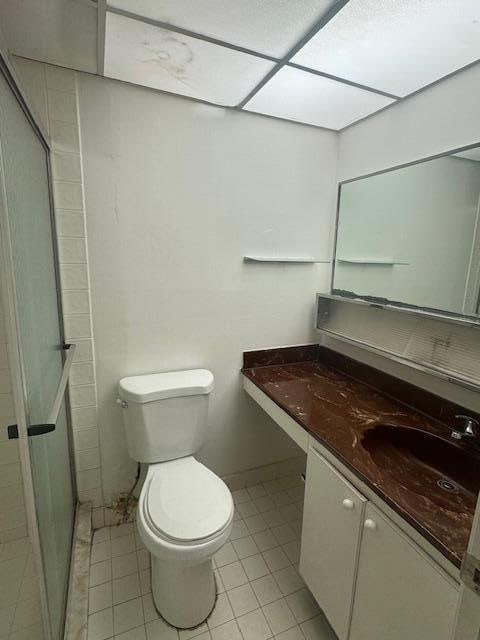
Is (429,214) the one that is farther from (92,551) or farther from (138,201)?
(92,551)

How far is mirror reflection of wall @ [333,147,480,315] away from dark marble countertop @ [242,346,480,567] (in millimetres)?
487

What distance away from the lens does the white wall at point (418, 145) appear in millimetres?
1222

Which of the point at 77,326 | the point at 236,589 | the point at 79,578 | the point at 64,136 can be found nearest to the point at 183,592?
the point at 236,589

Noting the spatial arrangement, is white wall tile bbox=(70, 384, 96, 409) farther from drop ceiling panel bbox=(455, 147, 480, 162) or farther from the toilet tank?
drop ceiling panel bbox=(455, 147, 480, 162)

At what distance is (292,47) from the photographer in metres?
1.12

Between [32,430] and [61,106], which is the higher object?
[61,106]

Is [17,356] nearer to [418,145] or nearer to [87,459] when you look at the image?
[87,459]

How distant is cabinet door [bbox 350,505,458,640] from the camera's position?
79cm

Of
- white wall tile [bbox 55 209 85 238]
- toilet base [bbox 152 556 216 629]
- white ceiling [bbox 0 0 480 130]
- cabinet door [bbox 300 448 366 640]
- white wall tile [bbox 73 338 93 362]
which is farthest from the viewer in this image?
white wall tile [bbox 73 338 93 362]

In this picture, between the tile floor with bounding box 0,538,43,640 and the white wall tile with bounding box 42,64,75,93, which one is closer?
the tile floor with bounding box 0,538,43,640

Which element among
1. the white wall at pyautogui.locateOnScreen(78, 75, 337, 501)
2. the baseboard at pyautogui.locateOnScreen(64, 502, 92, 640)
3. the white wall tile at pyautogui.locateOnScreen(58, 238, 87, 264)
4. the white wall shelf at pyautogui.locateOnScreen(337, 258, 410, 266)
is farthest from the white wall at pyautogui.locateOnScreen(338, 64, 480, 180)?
the baseboard at pyautogui.locateOnScreen(64, 502, 92, 640)

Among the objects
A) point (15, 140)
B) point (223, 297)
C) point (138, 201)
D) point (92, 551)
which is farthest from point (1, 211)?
point (92, 551)

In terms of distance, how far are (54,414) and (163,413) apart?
0.60m

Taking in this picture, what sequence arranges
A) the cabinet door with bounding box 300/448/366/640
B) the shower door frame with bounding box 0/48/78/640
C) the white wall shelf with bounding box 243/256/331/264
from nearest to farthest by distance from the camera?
1. the shower door frame with bounding box 0/48/78/640
2. the cabinet door with bounding box 300/448/366/640
3. the white wall shelf with bounding box 243/256/331/264
